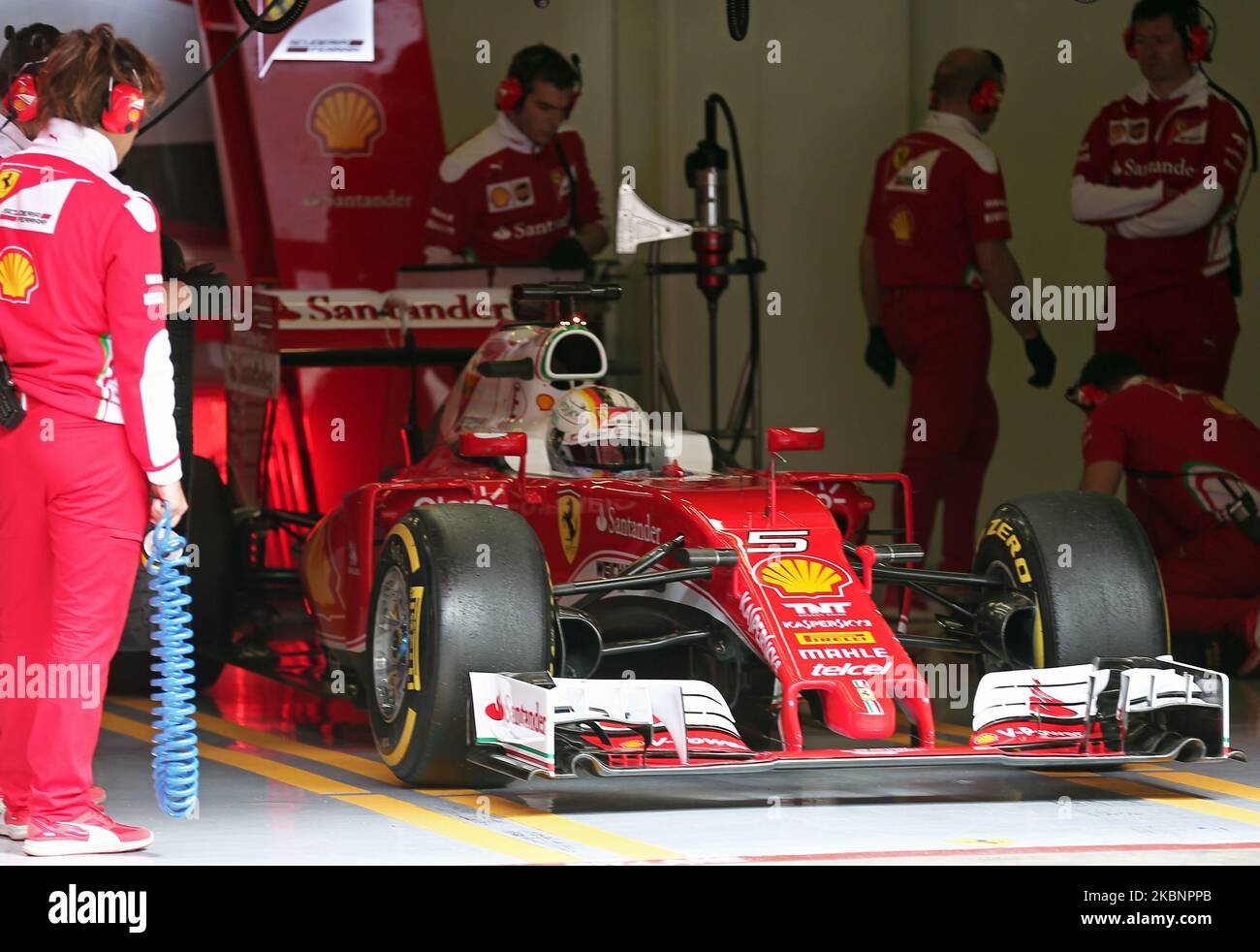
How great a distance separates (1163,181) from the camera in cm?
1002

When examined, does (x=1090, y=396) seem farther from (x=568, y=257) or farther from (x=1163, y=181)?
(x=568, y=257)

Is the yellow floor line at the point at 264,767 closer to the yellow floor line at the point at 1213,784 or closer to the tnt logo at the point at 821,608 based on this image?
the tnt logo at the point at 821,608

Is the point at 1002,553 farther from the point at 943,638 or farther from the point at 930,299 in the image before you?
the point at 930,299

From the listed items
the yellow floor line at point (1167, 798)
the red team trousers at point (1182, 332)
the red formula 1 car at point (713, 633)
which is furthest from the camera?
the red team trousers at point (1182, 332)

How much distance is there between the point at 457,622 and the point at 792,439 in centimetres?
115

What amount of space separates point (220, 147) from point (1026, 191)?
4.26 metres

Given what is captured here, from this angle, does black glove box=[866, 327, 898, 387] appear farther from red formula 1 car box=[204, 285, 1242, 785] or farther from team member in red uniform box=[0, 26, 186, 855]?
team member in red uniform box=[0, 26, 186, 855]

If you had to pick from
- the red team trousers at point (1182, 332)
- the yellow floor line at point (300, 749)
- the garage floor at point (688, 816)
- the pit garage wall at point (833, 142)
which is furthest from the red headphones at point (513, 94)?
the garage floor at point (688, 816)

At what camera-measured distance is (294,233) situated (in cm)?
1168

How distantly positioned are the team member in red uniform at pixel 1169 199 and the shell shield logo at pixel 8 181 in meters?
6.05

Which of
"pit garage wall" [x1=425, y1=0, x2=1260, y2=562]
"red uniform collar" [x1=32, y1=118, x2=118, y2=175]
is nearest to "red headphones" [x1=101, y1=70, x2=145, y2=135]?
"red uniform collar" [x1=32, y1=118, x2=118, y2=175]

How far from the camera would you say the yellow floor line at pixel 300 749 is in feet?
21.9

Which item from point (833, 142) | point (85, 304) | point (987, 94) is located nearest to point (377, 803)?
point (85, 304)
